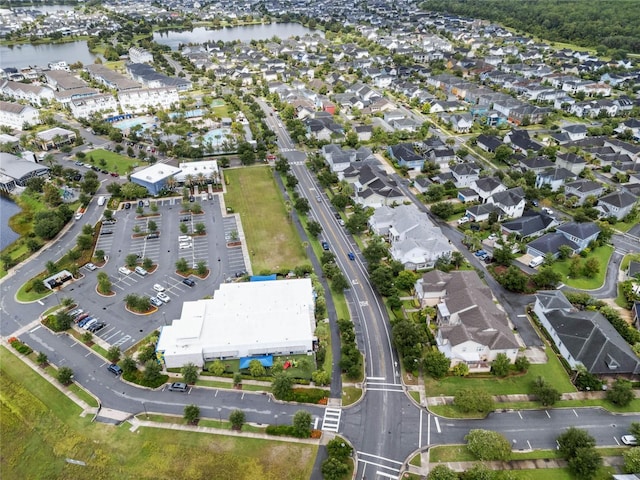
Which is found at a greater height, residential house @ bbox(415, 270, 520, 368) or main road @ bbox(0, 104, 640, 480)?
residential house @ bbox(415, 270, 520, 368)

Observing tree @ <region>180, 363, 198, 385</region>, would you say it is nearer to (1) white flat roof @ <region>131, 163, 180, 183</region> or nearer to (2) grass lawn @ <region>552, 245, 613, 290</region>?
(1) white flat roof @ <region>131, 163, 180, 183</region>

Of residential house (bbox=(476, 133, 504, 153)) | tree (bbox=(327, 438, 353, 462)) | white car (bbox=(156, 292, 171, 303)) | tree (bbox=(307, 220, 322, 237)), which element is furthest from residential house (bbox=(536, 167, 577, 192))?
white car (bbox=(156, 292, 171, 303))

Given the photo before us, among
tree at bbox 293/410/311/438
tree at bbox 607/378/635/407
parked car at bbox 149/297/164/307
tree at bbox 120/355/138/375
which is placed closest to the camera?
tree at bbox 293/410/311/438

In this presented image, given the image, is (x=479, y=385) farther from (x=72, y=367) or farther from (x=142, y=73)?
(x=142, y=73)

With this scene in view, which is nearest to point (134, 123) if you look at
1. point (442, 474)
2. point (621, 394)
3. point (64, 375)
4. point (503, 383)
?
point (64, 375)

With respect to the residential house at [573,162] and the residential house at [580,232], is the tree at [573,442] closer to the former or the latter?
the residential house at [580,232]

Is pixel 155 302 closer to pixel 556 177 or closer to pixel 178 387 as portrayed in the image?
pixel 178 387

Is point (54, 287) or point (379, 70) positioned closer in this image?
point (54, 287)

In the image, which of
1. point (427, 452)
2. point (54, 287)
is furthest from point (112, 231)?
point (427, 452)
